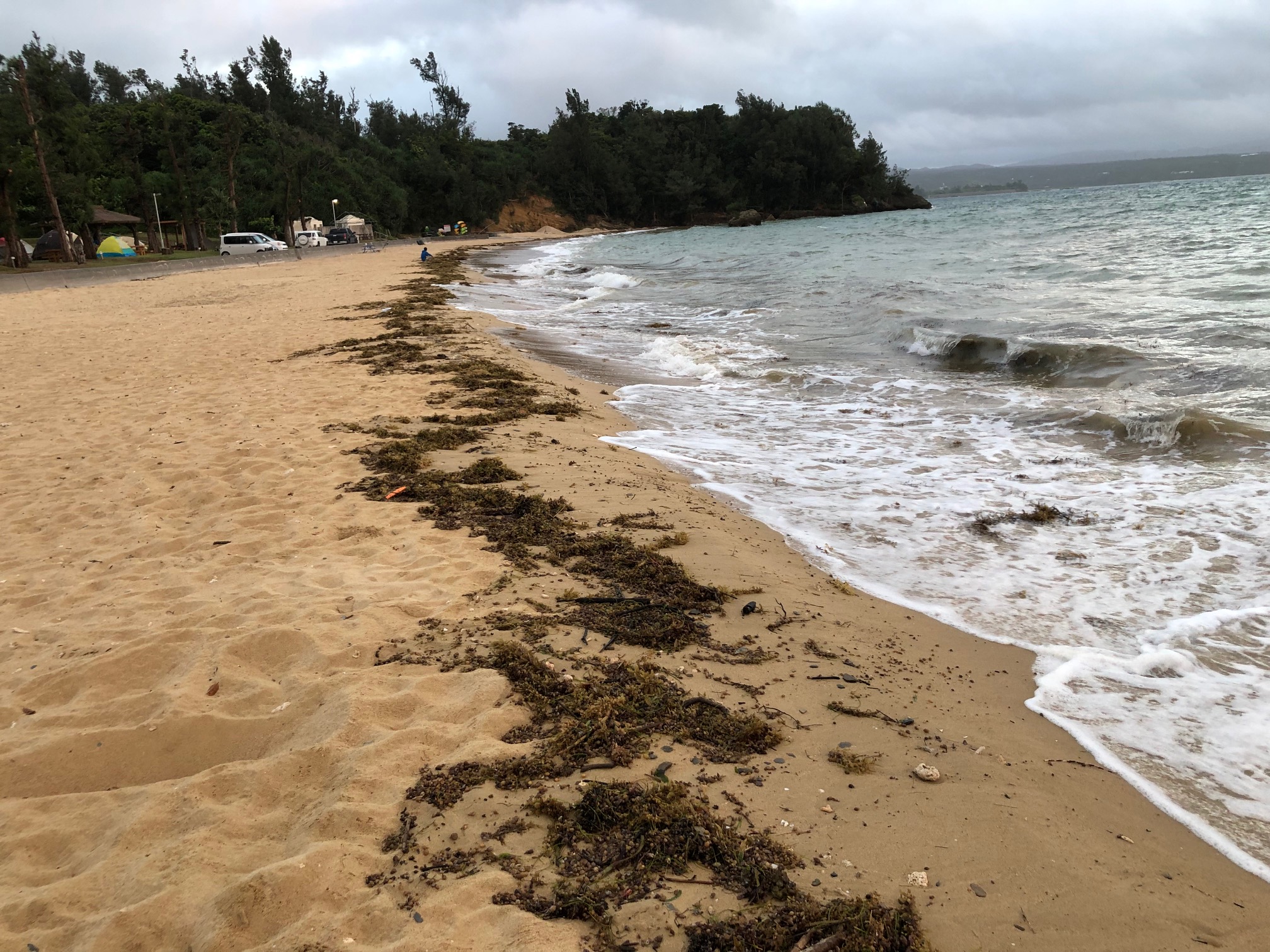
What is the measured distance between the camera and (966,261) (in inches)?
859

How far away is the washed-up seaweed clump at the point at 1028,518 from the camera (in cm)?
466

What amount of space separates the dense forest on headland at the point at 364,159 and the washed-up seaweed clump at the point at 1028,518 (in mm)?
37664

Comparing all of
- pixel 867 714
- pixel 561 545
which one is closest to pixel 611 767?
pixel 867 714

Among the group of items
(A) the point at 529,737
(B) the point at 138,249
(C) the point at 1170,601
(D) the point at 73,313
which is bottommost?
(C) the point at 1170,601

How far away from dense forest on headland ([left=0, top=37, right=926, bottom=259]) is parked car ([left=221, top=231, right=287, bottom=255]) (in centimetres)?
626

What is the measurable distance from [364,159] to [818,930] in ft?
257

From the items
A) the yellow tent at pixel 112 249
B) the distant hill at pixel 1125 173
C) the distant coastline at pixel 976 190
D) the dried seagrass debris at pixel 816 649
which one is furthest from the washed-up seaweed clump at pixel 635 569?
the distant coastline at pixel 976 190

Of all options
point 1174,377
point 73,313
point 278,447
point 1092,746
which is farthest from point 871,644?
point 73,313

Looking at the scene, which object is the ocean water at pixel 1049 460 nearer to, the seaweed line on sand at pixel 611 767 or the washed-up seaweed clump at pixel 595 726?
the seaweed line on sand at pixel 611 767

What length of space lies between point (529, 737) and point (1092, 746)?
6.72ft

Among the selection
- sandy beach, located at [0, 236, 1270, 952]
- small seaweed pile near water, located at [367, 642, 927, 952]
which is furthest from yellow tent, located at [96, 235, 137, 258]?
small seaweed pile near water, located at [367, 642, 927, 952]

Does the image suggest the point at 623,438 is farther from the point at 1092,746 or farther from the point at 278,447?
the point at 1092,746

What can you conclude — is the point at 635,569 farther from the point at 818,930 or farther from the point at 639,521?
the point at 818,930

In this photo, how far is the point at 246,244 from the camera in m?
41.2
